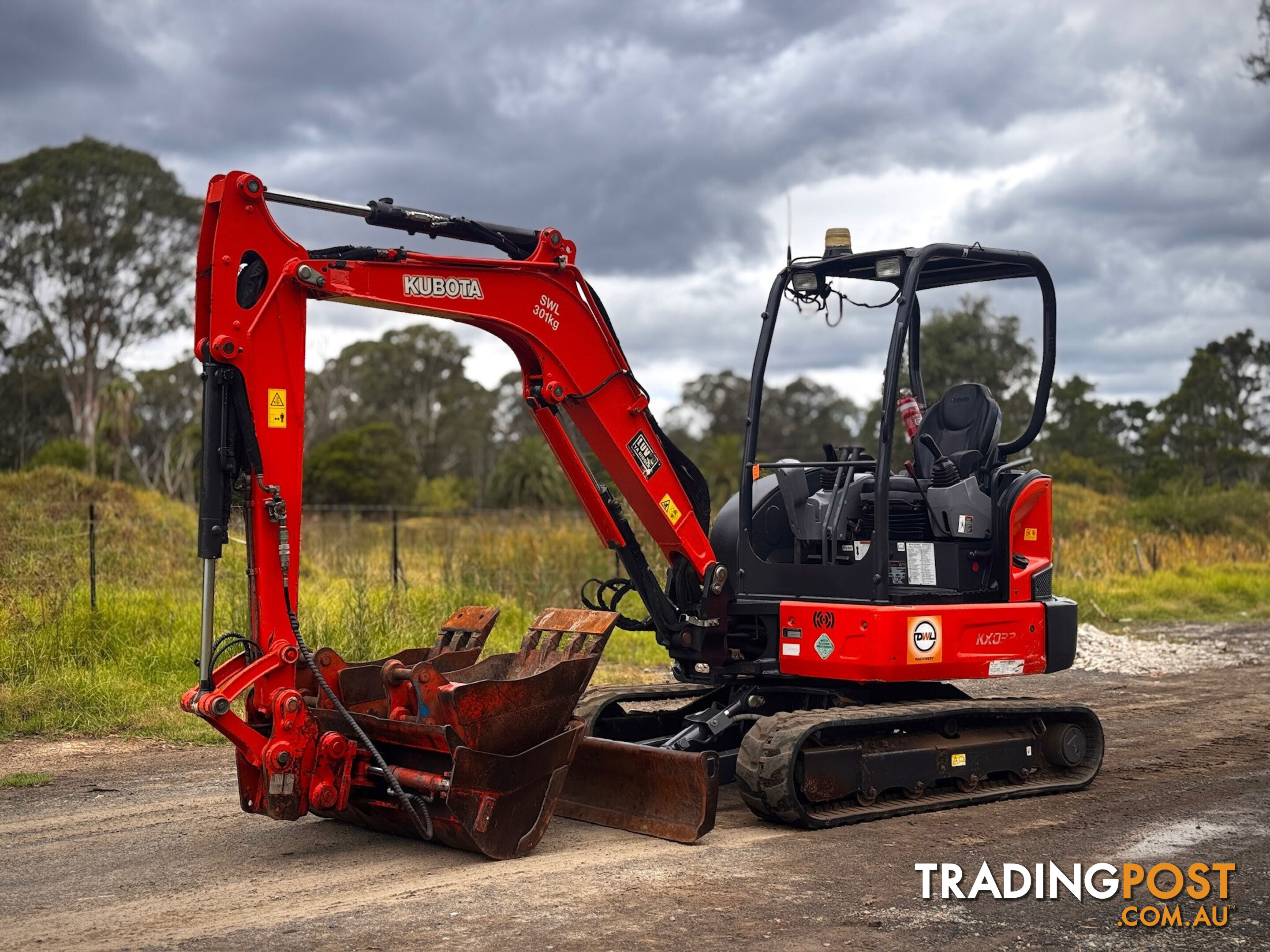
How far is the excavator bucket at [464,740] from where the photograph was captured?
6.14m

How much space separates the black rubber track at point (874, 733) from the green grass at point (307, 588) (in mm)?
3054

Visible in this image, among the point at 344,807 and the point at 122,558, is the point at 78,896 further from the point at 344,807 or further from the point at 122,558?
the point at 122,558

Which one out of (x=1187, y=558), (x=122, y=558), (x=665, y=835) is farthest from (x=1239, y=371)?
(x=665, y=835)

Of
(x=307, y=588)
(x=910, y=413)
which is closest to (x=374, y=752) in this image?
(x=910, y=413)

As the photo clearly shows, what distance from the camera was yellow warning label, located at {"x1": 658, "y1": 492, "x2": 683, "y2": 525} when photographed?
302 inches

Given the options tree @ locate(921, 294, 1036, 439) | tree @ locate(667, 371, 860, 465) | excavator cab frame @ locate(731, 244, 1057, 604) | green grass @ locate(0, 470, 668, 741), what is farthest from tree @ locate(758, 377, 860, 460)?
excavator cab frame @ locate(731, 244, 1057, 604)

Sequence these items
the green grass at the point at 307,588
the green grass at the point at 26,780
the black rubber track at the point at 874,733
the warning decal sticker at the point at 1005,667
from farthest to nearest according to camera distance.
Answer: the green grass at the point at 307,588, the green grass at the point at 26,780, the warning decal sticker at the point at 1005,667, the black rubber track at the point at 874,733

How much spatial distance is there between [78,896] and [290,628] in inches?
58.4

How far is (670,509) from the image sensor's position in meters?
7.70

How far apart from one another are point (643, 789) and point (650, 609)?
1.16 metres

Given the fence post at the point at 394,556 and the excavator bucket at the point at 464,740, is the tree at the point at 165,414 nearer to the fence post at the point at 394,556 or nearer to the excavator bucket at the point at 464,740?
the fence post at the point at 394,556

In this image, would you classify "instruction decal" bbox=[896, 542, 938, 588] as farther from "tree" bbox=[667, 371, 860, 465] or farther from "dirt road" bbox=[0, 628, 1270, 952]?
"tree" bbox=[667, 371, 860, 465]

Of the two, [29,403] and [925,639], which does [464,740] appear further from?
[29,403]

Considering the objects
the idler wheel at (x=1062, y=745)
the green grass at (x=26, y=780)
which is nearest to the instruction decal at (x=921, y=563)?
the idler wheel at (x=1062, y=745)
